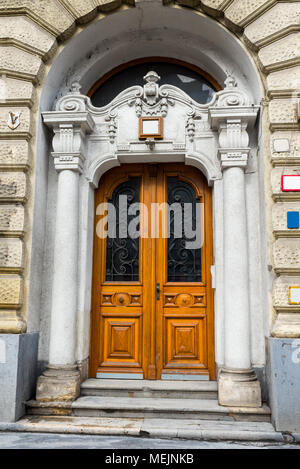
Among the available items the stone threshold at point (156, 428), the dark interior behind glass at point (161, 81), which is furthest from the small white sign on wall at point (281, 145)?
the stone threshold at point (156, 428)

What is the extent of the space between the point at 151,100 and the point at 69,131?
1.15m

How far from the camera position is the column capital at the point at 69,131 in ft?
15.8

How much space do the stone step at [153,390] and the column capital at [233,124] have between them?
2637mm

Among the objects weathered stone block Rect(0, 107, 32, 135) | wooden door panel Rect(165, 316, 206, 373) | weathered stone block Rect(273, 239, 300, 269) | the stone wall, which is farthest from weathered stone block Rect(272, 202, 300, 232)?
weathered stone block Rect(0, 107, 32, 135)

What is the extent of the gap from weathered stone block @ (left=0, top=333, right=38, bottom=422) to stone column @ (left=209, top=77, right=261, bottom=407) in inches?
85.6

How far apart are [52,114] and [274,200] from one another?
9.40 ft

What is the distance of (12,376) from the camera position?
163 inches

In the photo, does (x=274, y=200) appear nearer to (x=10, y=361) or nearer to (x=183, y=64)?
(x=183, y=64)

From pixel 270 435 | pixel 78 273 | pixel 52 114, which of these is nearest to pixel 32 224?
pixel 78 273

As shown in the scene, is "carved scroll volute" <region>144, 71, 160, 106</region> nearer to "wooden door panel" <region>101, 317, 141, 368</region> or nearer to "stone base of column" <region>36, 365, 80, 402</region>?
"wooden door panel" <region>101, 317, 141, 368</region>

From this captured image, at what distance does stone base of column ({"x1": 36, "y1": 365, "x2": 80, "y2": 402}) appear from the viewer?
14.2 feet

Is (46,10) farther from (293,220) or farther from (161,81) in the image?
(293,220)

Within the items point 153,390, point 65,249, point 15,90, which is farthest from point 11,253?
point 153,390

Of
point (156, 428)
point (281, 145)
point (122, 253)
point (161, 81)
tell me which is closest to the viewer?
point (156, 428)
